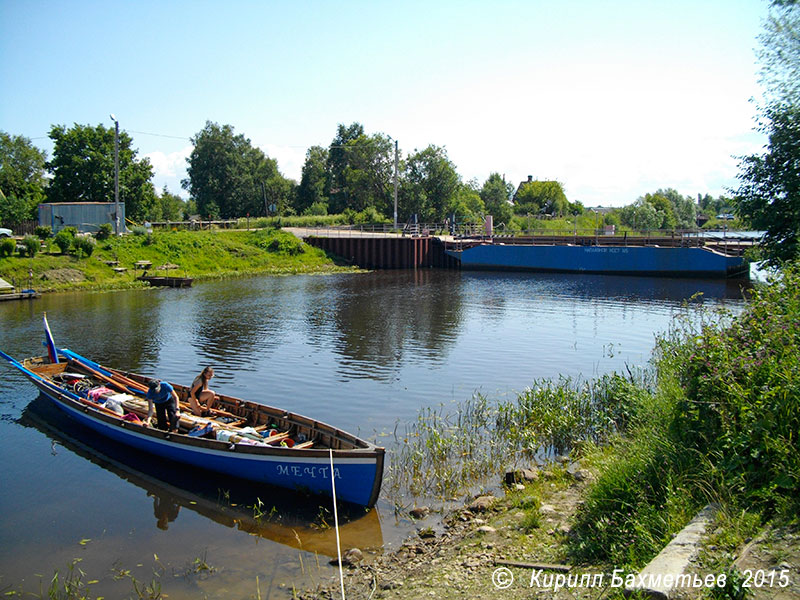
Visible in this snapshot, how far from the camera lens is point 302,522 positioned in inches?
415

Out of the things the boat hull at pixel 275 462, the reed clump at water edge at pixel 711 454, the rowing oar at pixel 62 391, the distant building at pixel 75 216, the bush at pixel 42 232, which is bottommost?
the boat hull at pixel 275 462

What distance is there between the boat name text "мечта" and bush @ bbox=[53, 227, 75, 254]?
38921 millimetres

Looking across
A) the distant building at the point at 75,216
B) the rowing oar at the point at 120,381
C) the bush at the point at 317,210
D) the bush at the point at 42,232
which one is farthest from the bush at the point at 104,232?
the bush at the point at 317,210

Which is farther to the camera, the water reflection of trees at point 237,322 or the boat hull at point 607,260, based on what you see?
the boat hull at point 607,260

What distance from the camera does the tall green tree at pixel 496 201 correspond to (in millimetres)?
92875

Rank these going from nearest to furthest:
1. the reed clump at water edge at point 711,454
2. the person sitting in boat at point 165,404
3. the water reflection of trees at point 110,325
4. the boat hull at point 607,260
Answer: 1. the reed clump at water edge at point 711,454
2. the person sitting in boat at point 165,404
3. the water reflection of trees at point 110,325
4. the boat hull at point 607,260

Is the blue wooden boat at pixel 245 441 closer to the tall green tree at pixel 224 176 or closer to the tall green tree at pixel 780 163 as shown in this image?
the tall green tree at pixel 780 163

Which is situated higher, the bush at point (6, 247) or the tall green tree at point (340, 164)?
the tall green tree at point (340, 164)

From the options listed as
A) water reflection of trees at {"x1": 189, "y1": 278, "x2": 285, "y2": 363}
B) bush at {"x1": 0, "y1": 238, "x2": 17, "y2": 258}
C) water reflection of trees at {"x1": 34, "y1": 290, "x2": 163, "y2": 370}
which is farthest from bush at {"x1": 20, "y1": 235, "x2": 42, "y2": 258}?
water reflection of trees at {"x1": 189, "y1": 278, "x2": 285, "y2": 363}

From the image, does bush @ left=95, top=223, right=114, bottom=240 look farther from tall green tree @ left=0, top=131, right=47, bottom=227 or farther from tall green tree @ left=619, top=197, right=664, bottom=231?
tall green tree @ left=619, top=197, right=664, bottom=231

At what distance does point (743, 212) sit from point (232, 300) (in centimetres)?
2715

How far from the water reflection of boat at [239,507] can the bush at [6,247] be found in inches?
1235

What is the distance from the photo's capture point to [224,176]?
271 feet

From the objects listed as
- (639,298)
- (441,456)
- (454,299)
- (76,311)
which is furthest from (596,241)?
(441,456)
